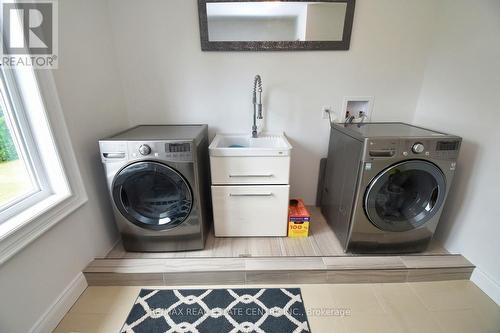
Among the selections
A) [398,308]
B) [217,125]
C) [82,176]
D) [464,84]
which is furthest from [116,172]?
[464,84]

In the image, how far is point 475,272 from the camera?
1402 millimetres

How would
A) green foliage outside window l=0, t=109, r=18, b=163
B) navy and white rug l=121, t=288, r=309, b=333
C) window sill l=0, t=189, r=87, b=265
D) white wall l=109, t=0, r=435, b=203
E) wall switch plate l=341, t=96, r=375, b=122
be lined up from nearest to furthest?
window sill l=0, t=189, r=87, b=265 < green foliage outside window l=0, t=109, r=18, b=163 < navy and white rug l=121, t=288, r=309, b=333 < white wall l=109, t=0, r=435, b=203 < wall switch plate l=341, t=96, r=375, b=122

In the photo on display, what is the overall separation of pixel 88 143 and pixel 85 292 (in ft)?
3.15

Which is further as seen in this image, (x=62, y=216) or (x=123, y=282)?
(x=123, y=282)

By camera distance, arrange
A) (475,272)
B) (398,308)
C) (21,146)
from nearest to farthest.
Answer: (21,146) < (398,308) < (475,272)

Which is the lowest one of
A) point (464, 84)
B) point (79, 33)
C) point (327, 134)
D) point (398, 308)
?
point (398, 308)

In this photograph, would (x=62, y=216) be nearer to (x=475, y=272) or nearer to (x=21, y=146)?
(x=21, y=146)

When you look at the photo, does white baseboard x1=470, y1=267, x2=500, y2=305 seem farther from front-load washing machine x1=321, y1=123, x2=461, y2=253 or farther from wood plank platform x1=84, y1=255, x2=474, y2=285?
front-load washing machine x1=321, y1=123, x2=461, y2=253

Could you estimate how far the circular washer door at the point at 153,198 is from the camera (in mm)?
1378

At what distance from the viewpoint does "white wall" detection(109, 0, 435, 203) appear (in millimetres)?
1653

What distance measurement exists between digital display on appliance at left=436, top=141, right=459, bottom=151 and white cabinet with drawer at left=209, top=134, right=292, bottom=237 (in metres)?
0.87

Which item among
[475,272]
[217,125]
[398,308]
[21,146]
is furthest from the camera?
[217,125]

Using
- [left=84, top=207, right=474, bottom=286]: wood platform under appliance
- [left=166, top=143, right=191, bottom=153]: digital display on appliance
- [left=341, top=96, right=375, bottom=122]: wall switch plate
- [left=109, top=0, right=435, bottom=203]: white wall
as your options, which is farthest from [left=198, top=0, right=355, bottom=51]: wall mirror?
[left=84, top=207, right=474, bottom=286]: wood platform under appliance

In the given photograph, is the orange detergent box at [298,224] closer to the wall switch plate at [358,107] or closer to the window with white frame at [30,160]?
the wall switch plate at [358,107]
